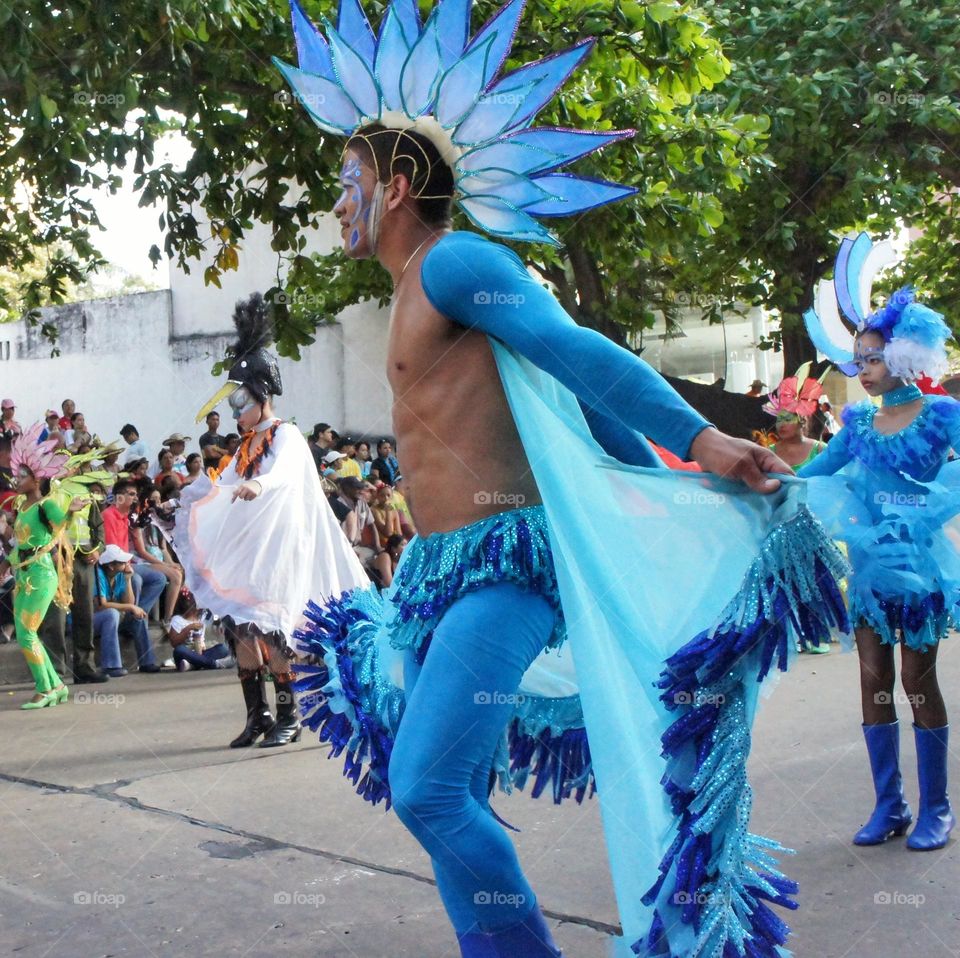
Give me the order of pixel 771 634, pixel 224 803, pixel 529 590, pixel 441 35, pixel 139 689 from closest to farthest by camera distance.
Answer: pixel 771 634, pixel 529 590, pixel 441 35, pixel 224 803, pixel 139 689

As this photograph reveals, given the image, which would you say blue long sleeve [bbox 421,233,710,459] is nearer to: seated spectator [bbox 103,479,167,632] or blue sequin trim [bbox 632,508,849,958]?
blue sequin trim [bbox 632,508,849,958]

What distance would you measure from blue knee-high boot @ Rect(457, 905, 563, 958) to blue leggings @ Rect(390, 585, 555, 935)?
2 centimetres

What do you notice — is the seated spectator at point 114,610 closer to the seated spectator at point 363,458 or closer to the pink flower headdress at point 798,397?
the seated spectator at point 363,458

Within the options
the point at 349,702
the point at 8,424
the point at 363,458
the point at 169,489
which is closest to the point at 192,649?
the point at 169,489

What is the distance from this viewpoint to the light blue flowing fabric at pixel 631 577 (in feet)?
7.95

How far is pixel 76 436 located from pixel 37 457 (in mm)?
4482

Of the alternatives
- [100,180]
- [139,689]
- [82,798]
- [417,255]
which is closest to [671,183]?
[100,180]

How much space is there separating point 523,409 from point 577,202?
0.54 meters

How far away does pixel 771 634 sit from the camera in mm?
2391

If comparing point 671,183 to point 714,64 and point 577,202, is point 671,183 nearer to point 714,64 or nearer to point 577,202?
point 714,64

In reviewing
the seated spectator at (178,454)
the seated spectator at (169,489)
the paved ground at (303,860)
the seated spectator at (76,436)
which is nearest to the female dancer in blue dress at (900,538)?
the paved ground at (303,860)

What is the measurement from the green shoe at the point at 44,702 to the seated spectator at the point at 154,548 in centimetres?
197

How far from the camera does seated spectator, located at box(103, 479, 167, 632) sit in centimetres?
981

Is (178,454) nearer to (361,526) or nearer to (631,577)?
(361,526)
